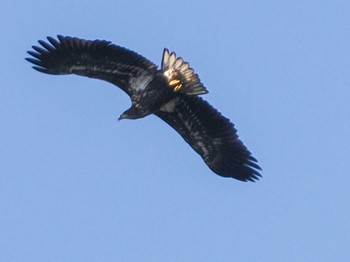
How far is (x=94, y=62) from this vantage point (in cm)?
1647

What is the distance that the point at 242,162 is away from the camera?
17.3m


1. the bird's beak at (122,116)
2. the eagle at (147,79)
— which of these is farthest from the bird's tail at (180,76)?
the bird's beak at (122,116)

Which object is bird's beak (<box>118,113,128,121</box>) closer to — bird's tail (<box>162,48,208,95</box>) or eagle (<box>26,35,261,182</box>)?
eagle (<box>26,35,261,182</box>)

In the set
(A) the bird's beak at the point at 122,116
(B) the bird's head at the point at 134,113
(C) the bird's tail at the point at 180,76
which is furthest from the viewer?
(A) the bird's beak at the point at 122,116

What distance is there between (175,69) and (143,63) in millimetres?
512

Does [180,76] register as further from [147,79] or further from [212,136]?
[212,136]

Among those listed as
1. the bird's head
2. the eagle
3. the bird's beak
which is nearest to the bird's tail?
the eagle

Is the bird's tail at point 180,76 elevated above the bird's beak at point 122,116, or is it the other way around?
the bird's tail at point 180,76

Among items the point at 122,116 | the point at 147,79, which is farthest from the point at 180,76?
the point at 122,116

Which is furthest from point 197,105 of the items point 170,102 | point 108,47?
point 108,47

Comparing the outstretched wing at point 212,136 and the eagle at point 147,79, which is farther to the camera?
the outstretched wing at point 212,136

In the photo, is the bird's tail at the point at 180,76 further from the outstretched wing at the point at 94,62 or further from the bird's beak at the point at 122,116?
the bird's beak at the point at 122,116

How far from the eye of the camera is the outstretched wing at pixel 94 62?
16.3 m

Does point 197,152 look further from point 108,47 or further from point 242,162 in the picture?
point 108,47
